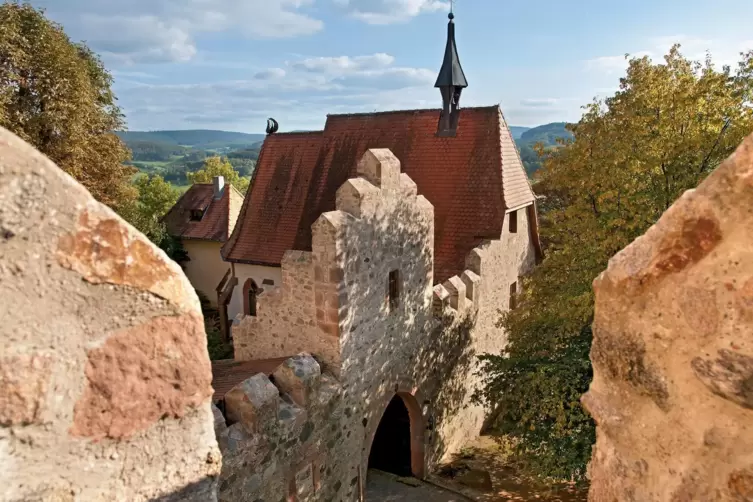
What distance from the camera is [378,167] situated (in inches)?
320

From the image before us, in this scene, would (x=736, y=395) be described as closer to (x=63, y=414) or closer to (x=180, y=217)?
(x=63, y=414)

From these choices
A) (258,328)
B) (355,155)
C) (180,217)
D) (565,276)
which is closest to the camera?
(258,328)

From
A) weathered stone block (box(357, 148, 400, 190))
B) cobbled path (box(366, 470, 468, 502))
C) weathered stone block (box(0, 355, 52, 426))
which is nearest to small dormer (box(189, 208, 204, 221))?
cobbled path (box(366, 470, 468, 502))

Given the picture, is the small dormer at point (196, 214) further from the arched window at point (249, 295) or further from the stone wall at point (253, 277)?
the arched window at point (249, 295)

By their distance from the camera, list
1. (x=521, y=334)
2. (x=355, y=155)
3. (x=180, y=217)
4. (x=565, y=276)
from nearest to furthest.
Answer: 1. (x=565, y=276)
2. (x=521, y=334)
3. (x=355, y=155)
4. (x=180, y=217)

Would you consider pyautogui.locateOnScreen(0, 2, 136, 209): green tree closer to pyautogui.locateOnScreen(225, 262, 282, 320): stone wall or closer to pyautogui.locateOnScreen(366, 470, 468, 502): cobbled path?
pyautogui.locateOnScreen(225, 262, 282, 320): stone wall

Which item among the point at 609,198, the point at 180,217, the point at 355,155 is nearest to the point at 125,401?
the point at 609,198

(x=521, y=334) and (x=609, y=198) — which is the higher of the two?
(x=609, y=198)

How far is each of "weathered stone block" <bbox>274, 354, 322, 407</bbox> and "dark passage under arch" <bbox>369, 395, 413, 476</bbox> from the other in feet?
15.3

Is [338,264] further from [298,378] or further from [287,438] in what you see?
[287,438]

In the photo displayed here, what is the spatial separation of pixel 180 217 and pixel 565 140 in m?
22.9

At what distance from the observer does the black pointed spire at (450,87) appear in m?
15.5

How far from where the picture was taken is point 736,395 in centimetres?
195

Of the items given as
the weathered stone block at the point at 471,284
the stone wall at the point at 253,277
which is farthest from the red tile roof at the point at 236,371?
the stone wall at the point at 253,277
